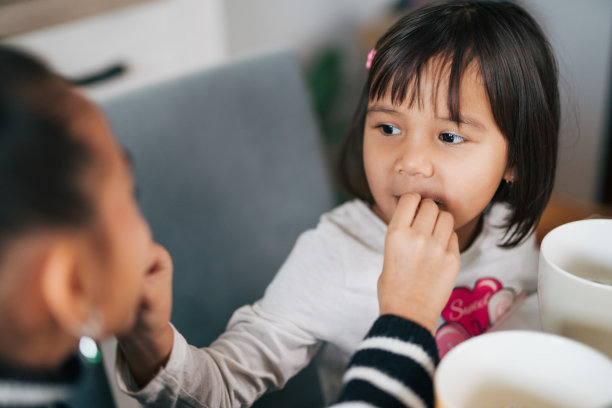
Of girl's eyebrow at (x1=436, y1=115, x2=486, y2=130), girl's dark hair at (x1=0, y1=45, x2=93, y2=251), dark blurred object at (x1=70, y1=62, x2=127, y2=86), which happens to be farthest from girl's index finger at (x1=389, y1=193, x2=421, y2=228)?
dark blurred object at (x1=70, y1=62, x2=127, y2=86)

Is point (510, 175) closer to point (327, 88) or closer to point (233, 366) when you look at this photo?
point (233, 366)

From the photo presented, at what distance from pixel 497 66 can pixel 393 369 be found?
1.25ft

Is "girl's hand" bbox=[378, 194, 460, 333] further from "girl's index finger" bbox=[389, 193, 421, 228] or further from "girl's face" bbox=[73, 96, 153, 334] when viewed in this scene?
"girl's face" bbox=[73, 96, 153, 334]

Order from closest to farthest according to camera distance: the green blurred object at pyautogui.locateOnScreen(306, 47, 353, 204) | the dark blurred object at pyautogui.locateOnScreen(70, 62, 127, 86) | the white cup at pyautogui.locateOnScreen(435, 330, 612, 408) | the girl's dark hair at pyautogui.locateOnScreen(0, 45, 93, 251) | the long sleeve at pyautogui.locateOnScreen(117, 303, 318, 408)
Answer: the girl's dark hair at pyautogui.locateOnScreen(0, 45, 93, 251) < the white cup at pyautogui.locateOnScreen(435, 330, 612, 408) < the long sleeve at pyautogui.locateOnScreen(117, 303, 318, 408) < the dark blurred object at pyautogui.locateOnScreen(70, 62, 127, 86) < the green blurred object at pyautogui.locateOnScreen(306, 47, 353, 204)

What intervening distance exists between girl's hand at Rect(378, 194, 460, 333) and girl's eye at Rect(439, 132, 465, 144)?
0.31 feet

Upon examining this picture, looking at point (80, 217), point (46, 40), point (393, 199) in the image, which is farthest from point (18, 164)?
point (46, 40)

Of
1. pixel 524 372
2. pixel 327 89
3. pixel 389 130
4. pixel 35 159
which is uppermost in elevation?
pixel 35 159

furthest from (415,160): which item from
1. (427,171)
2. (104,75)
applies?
(104,75)

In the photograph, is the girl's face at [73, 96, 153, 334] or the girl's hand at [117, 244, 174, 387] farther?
the girl's hand at [117, 244, 174, 387]

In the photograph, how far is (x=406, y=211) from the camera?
1.83 ft

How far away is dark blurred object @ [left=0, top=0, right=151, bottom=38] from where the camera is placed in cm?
119

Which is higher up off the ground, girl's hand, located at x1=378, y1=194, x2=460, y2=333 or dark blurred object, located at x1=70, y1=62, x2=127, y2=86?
dark blurred object, located at x1=70, y1=62, x2=127, y2=86

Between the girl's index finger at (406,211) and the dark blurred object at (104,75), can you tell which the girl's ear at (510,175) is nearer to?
the girl's index finger at (406,211)

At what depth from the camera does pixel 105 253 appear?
0.31m
